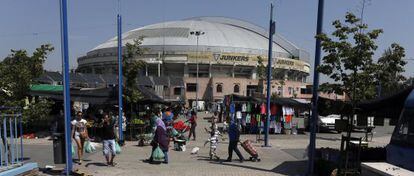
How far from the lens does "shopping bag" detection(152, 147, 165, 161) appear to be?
50.0ft

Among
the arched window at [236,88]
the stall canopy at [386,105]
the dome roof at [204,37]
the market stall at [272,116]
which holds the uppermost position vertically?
the dome roof at [204,37]

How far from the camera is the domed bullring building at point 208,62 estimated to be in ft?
336

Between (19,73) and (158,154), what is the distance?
5074 mm

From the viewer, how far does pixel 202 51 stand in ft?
346

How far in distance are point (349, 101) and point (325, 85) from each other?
0.75 metres

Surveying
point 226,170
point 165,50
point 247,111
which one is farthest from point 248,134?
point 165,50

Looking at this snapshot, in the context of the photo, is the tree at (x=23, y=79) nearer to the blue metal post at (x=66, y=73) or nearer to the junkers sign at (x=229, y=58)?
the blue metal post at (x=66, y=73)

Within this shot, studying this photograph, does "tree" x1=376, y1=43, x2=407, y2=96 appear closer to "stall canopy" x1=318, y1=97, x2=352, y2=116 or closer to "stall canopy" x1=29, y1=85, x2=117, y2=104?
"stall canopy" x1=318, y1=97, x2=352, y2=116

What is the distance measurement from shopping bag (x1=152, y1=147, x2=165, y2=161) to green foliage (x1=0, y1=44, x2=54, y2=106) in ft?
14.0

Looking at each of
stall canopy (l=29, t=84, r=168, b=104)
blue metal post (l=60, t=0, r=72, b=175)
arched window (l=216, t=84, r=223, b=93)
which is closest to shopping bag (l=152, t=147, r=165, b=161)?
blue metal post (l=60, t=0, r=72, b=175)

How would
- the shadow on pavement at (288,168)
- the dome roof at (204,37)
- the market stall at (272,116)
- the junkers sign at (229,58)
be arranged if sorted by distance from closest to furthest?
the shadow on pavement at (288,168) → the market stall at (272,116) → the junkers sign at (229,58) → the dome roof at (204,37)

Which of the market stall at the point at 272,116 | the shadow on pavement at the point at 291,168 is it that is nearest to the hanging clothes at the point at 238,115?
the market stall at the point at 272,116

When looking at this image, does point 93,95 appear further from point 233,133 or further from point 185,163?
point 233,133

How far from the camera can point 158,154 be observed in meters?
15.3
